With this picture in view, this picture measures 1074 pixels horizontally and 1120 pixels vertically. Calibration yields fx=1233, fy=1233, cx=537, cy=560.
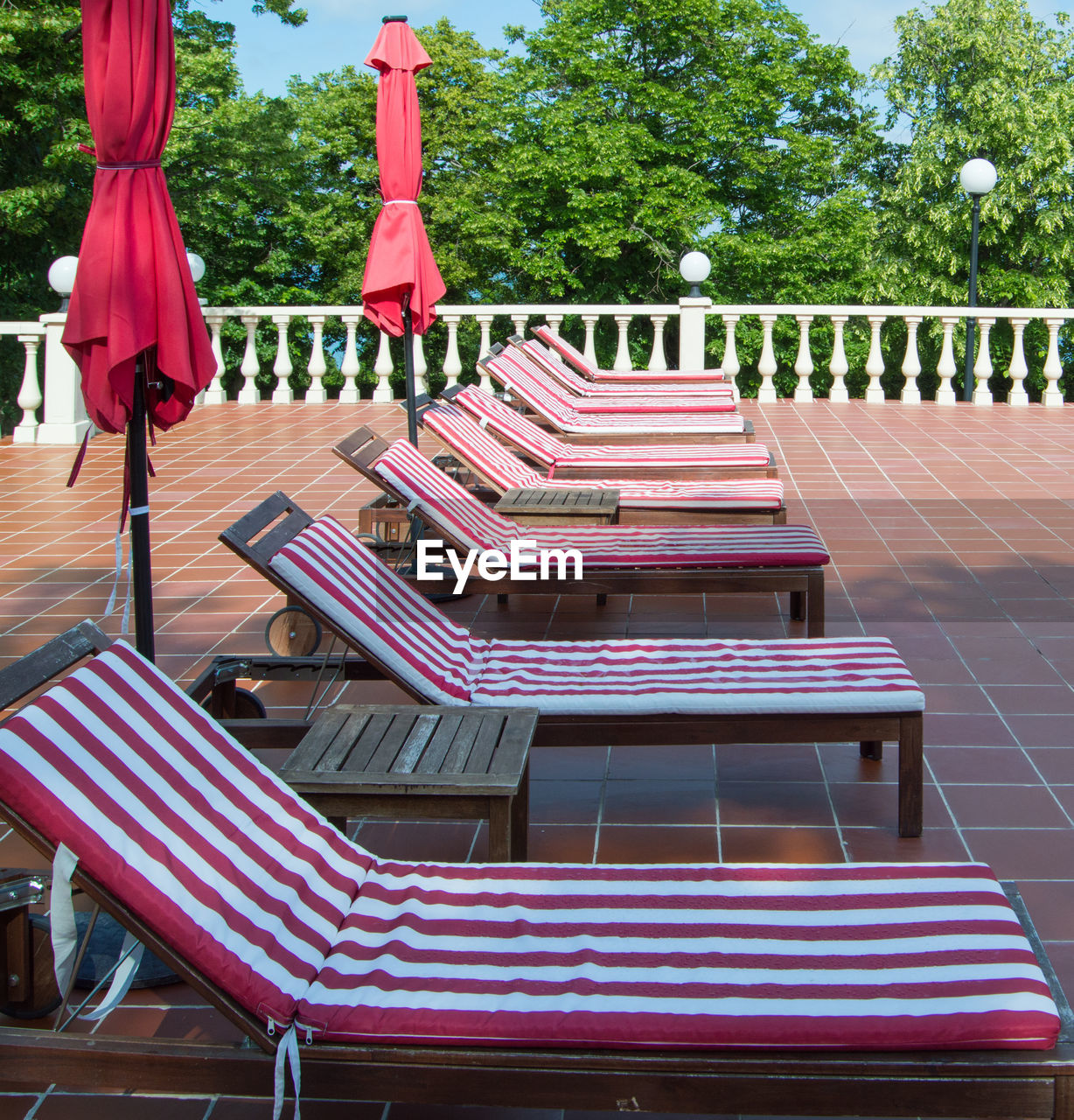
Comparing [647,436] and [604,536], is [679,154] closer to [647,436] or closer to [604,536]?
[647,436]

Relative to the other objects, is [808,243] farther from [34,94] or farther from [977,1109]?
[977,1109]

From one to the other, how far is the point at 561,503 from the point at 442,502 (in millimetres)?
883

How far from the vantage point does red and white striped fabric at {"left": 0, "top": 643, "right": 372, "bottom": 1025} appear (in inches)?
82.8

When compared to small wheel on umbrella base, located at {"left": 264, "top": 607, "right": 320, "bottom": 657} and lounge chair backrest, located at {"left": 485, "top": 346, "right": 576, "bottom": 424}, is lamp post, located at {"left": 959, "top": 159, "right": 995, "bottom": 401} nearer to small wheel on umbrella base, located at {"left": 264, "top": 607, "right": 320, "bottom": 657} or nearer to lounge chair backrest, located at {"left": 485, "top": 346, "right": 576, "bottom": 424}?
lounge chair backrest, located at {"left": 485, "top": 346, "right": 576, "bottom": 424}

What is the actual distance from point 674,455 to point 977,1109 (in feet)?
A: 18.0

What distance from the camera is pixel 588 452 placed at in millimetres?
7594

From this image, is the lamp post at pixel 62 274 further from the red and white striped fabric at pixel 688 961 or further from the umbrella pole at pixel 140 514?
the red and white striped fabric at pixel 688 961

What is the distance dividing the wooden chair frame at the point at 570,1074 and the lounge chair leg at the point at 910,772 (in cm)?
122

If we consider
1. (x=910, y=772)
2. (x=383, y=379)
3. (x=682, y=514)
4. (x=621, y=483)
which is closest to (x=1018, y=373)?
(x=383, y=379)

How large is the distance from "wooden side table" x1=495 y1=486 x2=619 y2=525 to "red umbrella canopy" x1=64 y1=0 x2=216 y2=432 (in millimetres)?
2713

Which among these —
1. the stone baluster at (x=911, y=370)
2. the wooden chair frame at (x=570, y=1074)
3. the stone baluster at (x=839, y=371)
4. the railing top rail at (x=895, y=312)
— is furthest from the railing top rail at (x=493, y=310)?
the wooden chair frame at (x=570, y=1074)

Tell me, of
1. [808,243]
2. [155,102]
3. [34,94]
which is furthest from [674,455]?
[808,243]

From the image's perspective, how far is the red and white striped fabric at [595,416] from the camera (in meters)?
8.39

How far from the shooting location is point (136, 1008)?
2.67m
